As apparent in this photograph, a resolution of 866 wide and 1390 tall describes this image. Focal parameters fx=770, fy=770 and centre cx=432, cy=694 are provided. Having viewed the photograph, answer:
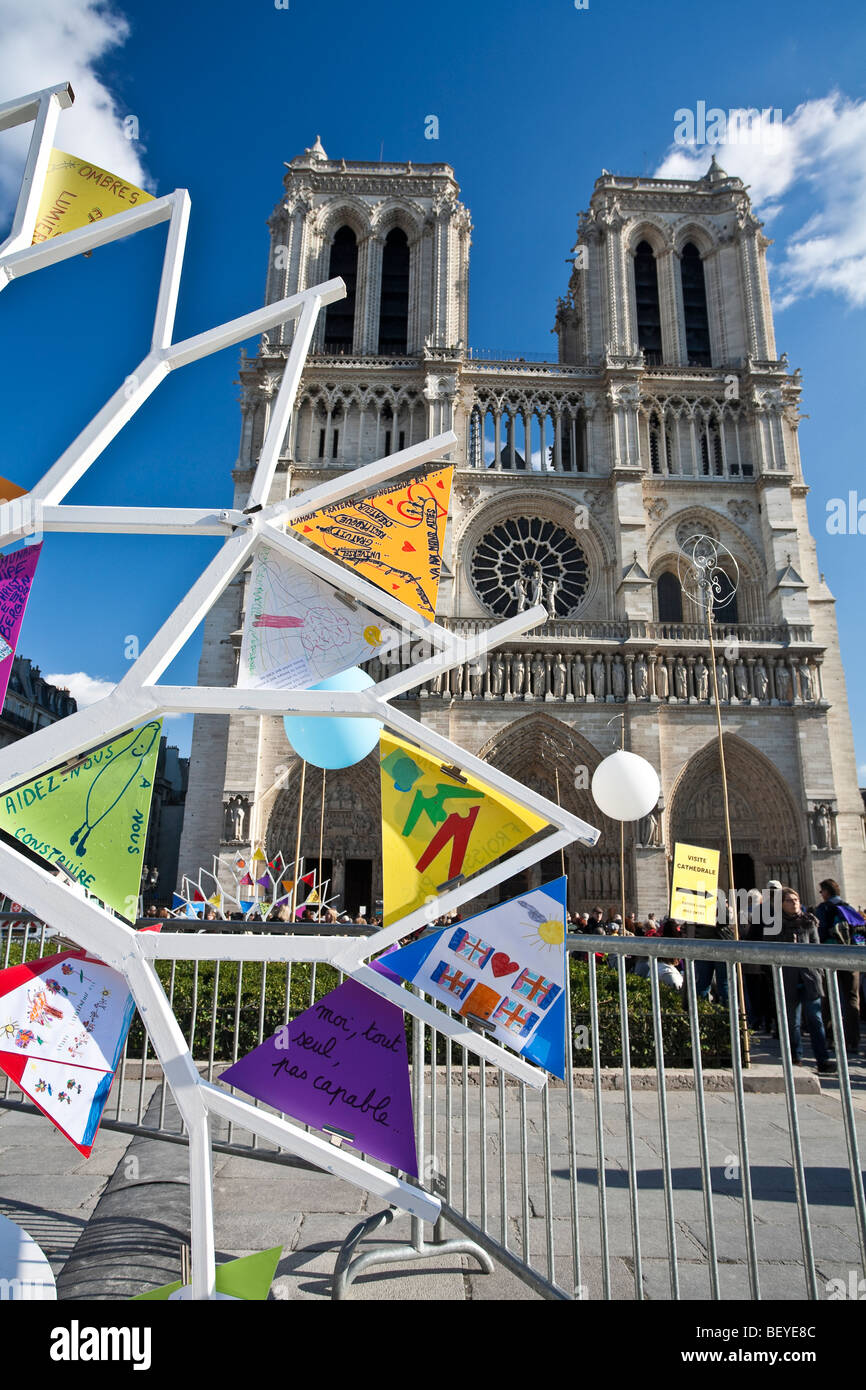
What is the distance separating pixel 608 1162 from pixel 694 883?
5.27 metres

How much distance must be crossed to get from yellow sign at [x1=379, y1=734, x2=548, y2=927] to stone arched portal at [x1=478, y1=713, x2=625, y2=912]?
1640 cm

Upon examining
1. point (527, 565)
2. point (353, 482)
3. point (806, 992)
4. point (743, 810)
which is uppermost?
point (527, 565)

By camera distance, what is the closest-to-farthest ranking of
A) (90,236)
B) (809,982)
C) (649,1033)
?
(90,236) → (809,982) → (649,1033)

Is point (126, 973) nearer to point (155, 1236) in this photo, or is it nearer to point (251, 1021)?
point (155, 1236)

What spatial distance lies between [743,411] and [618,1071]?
22138 mm

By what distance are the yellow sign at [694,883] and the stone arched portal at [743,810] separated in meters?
10.5

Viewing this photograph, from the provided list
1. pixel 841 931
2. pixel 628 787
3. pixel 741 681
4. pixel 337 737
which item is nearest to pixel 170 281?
pixel 337 737

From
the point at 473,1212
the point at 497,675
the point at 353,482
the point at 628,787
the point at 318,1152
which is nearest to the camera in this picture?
the point at 318,1152

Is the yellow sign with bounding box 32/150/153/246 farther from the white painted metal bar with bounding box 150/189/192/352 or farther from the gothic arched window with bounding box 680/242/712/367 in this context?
the gothic arched window with bounding box 680/242/712/367

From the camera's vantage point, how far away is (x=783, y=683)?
66.2ft

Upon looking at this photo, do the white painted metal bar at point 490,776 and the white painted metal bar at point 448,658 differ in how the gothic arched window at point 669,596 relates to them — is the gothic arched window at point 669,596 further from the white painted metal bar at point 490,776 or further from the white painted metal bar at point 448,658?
the white painted metal bar at point 490,776

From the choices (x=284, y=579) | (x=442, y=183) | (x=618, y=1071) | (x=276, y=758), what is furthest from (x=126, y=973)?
(x=442, y=183)

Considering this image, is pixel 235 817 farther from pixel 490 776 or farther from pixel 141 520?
pixel 490 776
